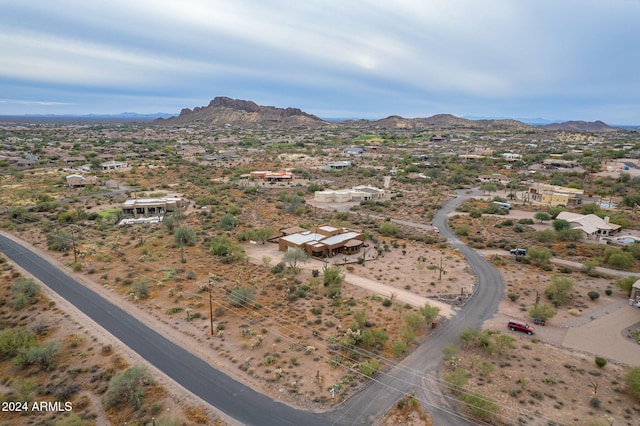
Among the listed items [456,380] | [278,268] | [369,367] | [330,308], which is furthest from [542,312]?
[278,268]

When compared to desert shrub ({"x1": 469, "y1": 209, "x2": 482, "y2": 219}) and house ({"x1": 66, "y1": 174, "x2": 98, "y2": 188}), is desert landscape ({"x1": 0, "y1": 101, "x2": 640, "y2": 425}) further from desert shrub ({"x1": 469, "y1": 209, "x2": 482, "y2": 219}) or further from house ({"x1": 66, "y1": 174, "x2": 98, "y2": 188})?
house ({"x1": 66, "y1": 174, "x2": 98, "y2": 188})

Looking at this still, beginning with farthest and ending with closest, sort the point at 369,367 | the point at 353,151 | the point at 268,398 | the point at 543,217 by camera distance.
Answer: the point at 353,151
the point at 543,217
the point at 369,367
the point at 268,398

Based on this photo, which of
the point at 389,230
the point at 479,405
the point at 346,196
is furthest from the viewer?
the point at 346,196

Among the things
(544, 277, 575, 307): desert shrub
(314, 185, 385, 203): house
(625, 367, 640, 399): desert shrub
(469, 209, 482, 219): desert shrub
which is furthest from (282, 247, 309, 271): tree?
(469, 209, 482, 219): desert shrub

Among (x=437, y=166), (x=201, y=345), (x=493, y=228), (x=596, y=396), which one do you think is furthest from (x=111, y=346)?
(x=437, y=166)

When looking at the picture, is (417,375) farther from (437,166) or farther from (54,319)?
(437,166)

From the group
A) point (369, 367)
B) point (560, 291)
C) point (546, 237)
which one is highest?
point (546, 237)

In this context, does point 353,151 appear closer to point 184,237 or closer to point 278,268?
point 184,237

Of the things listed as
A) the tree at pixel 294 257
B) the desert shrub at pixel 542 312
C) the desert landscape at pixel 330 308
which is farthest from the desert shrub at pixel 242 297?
the desert shrub at pixel 542 312
